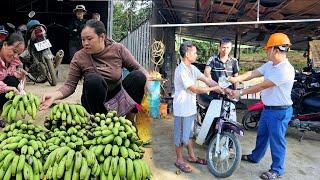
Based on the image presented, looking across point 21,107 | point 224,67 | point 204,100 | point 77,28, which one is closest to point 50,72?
point 77,28

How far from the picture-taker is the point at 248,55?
98.2 ft

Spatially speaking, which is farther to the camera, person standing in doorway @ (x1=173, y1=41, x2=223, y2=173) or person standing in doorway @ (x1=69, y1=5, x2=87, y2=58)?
person standing in doorway @ (x1=69, y1=5, x2=87, y2=58)

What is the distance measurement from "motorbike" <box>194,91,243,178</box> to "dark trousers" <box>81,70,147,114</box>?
1.39 metres

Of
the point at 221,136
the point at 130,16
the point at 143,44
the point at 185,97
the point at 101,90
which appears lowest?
the point at 221,136

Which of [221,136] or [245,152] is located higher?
[221,136]

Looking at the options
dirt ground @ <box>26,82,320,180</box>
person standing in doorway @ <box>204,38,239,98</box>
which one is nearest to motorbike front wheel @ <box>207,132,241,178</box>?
dirt ground @ <box>26,82,320,180</box>

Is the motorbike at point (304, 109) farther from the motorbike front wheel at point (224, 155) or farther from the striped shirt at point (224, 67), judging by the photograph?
the motorbike front wheel at point (224, 155)

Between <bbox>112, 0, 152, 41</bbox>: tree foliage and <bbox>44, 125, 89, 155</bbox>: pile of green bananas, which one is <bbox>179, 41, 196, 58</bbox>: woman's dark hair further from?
<bbox>112, 0, 152, 41</bbox>: tree foliage

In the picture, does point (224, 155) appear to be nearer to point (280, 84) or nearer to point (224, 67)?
point (280, 84)

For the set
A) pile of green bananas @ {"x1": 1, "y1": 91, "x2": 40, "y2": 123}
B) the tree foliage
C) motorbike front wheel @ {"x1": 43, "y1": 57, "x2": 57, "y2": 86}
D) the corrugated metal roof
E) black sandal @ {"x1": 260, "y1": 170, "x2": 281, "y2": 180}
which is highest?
the tree foliage

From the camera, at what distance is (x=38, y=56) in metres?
6.66

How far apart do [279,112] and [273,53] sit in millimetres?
717

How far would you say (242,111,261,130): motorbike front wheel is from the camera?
264 inches

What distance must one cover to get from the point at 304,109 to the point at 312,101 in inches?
8.6
